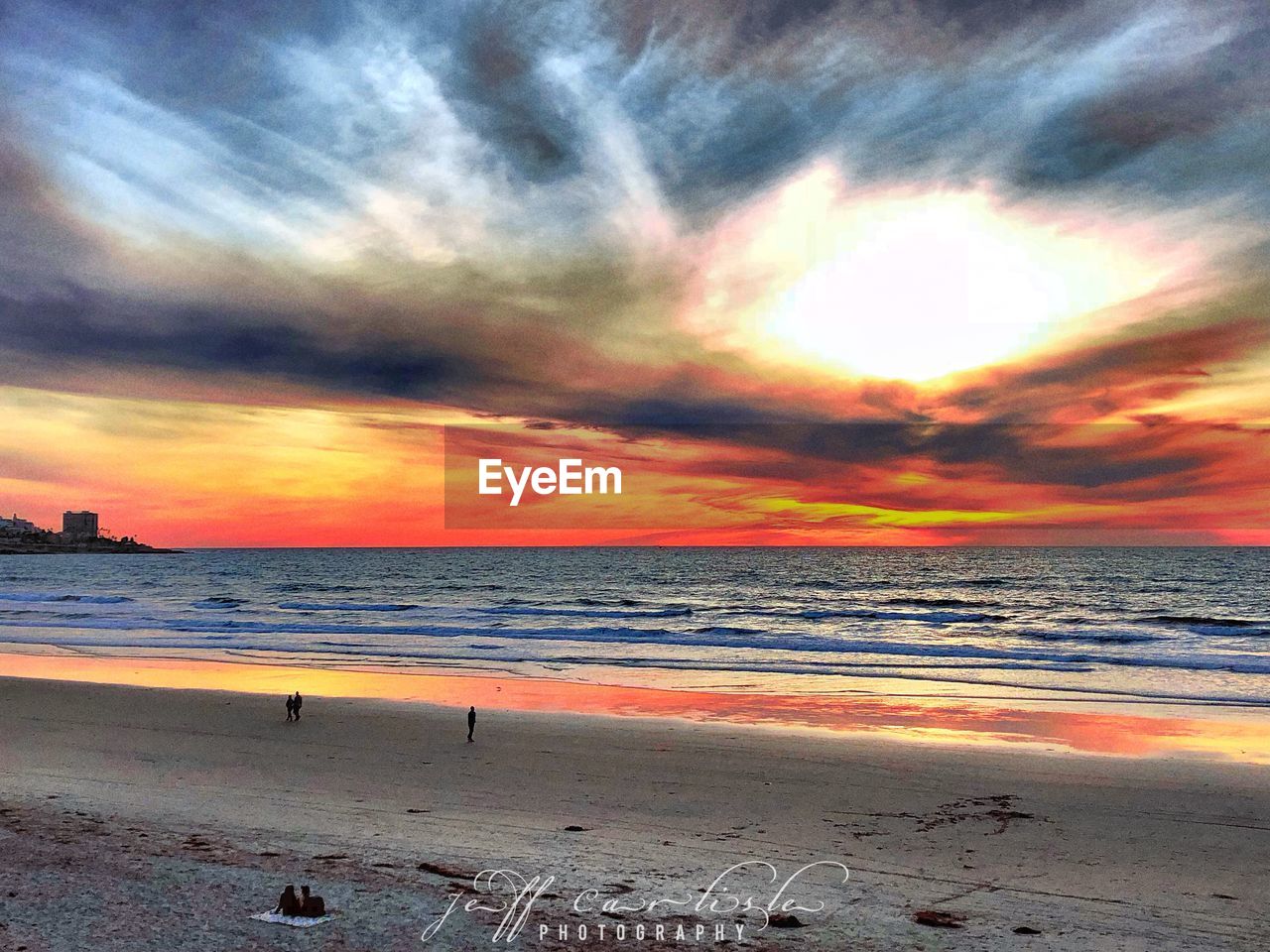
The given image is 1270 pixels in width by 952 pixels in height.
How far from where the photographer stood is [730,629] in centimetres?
4650

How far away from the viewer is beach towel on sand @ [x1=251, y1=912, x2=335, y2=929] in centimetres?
660

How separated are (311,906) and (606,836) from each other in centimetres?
437

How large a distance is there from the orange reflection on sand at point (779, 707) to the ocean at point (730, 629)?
2331 millimetres

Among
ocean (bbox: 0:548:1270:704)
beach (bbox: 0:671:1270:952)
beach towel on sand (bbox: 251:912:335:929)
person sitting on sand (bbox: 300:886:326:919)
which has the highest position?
person sitting on sand (bbox: 300:886:326:919)

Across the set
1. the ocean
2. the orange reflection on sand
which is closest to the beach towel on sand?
the orange reflection on sand

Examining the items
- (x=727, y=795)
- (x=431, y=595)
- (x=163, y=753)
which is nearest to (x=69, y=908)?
(x=727, y=795)

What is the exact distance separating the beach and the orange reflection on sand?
139cm

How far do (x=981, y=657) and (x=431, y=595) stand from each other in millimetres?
51364

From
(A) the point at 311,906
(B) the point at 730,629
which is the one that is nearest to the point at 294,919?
(A) the point at 311,906

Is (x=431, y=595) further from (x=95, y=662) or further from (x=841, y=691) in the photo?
(x=841, y=691)

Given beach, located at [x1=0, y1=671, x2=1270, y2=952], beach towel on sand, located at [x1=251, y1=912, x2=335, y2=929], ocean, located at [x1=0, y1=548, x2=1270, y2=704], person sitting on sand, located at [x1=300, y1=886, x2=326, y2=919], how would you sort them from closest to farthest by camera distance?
beach towel on sand, located at [x1=251, y1=912, x2=335, y2=929] → person sitting on sand, located at [x1=300, y1=886, x2=326, y2=919] → beach, located at [x1=0, y1=671, x2=1270, y2=952] → ocean, located at [x1=0, y1=548, x2=1270, y2=704]

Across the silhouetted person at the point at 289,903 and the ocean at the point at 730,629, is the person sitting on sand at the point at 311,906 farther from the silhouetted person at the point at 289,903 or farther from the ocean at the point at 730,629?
the ocean at the point at 730,629

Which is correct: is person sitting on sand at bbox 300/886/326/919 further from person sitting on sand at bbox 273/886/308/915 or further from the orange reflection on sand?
the orange reflection on sand

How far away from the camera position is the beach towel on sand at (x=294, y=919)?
6598mm
